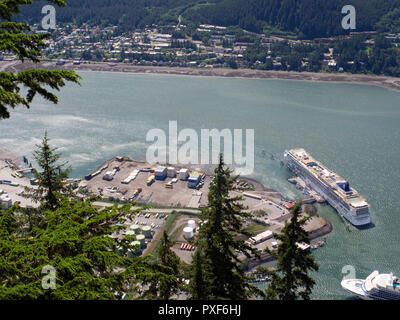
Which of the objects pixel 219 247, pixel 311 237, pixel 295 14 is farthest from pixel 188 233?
pixel 295 14

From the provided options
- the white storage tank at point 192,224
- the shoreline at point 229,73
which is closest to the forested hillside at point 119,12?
the shoreline at point 229,73

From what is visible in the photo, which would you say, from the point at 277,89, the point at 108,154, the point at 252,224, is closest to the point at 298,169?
the point at 252,224

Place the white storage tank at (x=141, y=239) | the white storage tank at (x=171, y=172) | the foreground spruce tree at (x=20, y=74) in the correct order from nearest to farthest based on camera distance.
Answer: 1. the foreground spruce tree at (x=20, y=74)
2. the white storage tank at (x=141, y=239)
3. the white storage tank at (x=171, y=172)

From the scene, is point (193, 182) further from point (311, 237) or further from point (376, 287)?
point (376, 287)

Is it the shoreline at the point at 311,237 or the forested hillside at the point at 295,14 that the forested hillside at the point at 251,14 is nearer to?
the forested hillside at the point at 295,14

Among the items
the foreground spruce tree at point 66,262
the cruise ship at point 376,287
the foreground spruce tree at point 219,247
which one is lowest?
the cruise ship at point 376,287

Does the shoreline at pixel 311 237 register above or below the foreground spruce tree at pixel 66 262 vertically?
below

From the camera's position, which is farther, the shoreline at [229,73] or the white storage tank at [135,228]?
the shoreline at [229,73]
